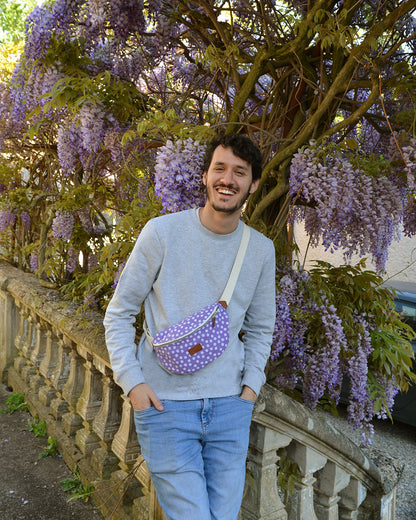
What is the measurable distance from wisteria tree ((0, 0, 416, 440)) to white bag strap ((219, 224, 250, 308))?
455mm

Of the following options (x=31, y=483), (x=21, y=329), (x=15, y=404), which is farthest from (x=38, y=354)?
(x=31, y=483)

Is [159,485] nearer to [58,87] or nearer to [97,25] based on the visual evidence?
[58,87]

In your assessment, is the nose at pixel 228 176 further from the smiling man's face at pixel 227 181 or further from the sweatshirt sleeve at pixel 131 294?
the sweatshirt sleeve at pixel 131 294

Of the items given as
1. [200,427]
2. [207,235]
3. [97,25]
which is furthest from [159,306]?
Result: [97,25]

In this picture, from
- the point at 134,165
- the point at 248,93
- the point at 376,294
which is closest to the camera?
the point at 248,93

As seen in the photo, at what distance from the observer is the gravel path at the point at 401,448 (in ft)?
11.4

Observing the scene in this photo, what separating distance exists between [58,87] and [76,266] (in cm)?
176

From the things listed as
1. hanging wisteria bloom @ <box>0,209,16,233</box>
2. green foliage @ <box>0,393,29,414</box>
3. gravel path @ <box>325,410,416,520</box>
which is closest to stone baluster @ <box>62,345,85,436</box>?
green foliage @ <box>0,393,29,414</box>

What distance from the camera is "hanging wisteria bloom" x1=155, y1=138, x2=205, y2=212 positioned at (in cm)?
194

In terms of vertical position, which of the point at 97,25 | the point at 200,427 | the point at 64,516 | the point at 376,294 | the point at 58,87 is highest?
the point at 97,25

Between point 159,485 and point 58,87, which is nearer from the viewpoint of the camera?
point 159,485

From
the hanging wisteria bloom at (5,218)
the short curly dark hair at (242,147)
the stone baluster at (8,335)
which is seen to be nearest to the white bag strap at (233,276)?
the short curly dark hair at (242,147)

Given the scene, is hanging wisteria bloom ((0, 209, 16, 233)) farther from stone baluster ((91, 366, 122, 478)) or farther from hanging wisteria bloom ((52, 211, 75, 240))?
stone baluster ((91, 366, 122, 478))

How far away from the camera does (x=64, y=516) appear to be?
2.30 m
